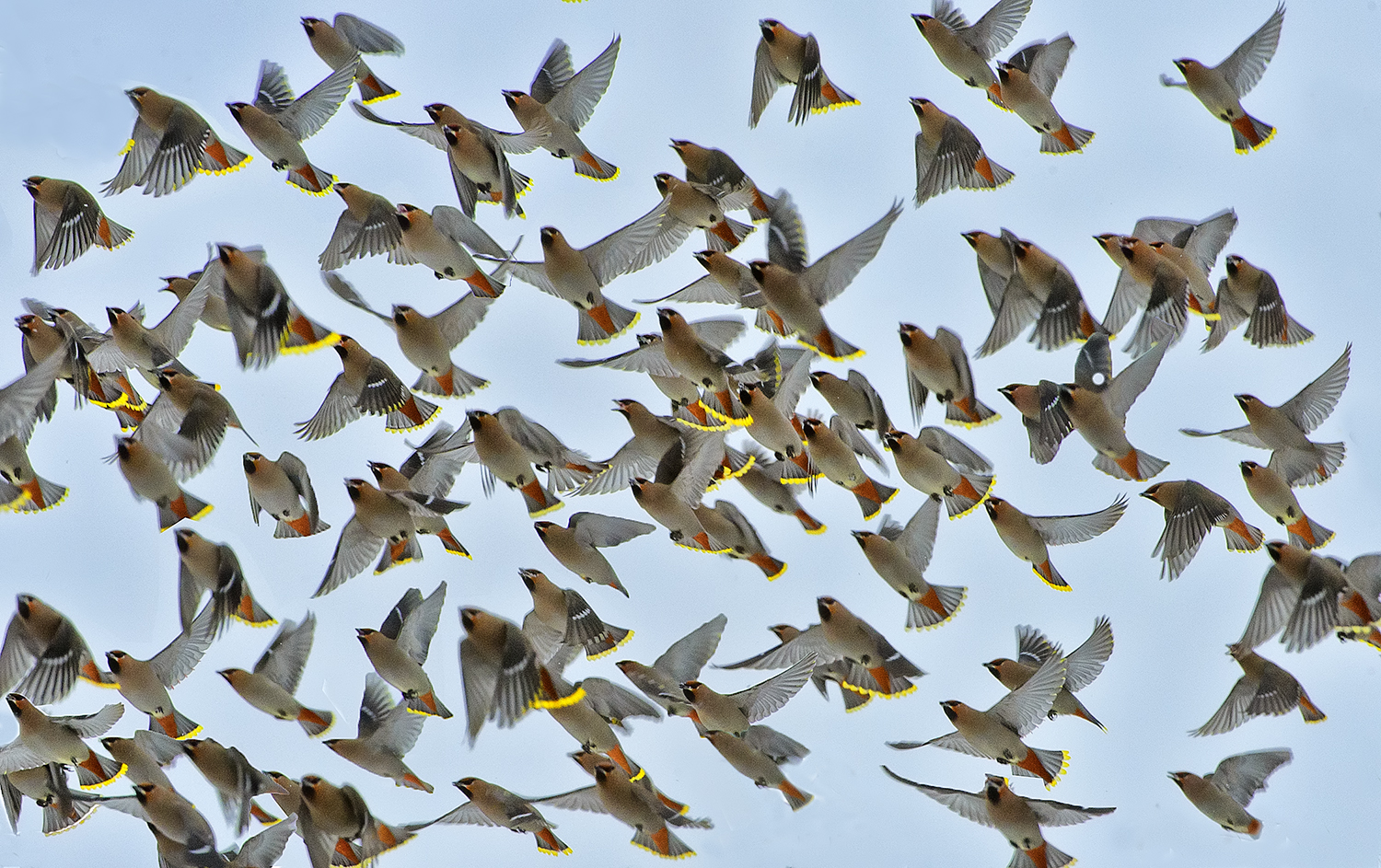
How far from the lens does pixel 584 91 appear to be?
343 cm

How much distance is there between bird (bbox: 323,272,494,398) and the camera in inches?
127

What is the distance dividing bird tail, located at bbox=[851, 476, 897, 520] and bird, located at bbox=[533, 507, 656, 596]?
1.99ft

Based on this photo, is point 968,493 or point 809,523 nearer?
point 968,493

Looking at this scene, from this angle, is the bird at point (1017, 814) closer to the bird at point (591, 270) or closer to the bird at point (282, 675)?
the bird at point (591, 270)

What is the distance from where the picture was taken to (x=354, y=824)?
10.2 feet

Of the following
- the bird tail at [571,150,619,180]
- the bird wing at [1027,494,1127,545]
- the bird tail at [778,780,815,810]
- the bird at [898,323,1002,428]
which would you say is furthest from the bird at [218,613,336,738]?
the bird wing at [1027,494,1127,545]

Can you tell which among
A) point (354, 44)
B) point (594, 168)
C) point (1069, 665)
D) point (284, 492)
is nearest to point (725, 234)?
point (594, 168)

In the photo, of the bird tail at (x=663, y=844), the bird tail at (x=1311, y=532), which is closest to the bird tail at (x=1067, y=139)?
the bird tail at (x=1311, y=532)

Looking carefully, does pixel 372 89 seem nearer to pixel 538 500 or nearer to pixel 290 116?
pixel 290 116

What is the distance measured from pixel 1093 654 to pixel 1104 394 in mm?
713

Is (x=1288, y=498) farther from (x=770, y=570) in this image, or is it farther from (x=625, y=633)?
(x=625, y=633)

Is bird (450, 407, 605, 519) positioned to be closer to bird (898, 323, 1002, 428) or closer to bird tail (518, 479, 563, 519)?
bird tail (518, 479, 563, 519)

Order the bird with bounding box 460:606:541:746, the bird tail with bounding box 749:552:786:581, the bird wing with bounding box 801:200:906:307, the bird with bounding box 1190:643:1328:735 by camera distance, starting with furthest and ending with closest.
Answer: the bird tail with bounding box 749:552:786:581, the bird with bounding box 1190:643:1328:735, the bird wing with bounding box 801:200:906:307, the bird with bounding box 460:606:541:746

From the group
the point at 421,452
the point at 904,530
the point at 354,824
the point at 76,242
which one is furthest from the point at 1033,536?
the point at 76,242
